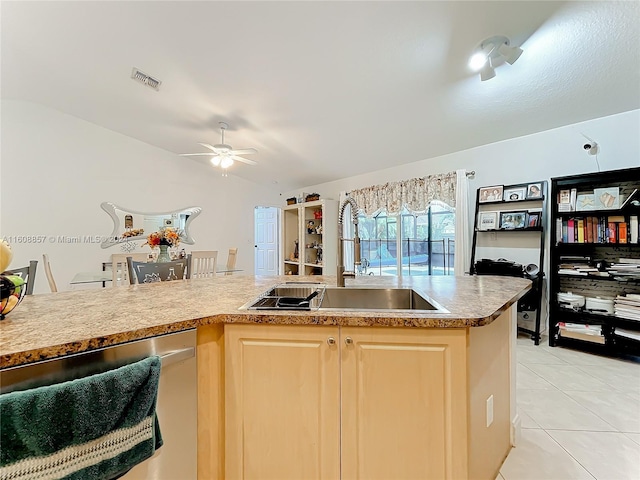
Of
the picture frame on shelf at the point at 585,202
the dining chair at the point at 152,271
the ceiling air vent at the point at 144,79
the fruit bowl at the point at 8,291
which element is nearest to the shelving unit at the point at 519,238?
the picture frame on shelf at the point at 585,202

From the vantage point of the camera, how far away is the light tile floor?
144 cm

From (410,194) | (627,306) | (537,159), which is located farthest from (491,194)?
(627,306)

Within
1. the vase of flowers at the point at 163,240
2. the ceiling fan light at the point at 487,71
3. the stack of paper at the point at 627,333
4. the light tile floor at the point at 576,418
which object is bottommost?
the light tile floor at the point at 576,418

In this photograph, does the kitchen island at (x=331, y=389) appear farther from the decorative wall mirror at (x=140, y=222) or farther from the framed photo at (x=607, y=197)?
the decorative wall mirror at (x=140, y=222)

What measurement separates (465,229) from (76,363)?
3826mm

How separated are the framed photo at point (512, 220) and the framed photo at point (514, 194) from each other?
17 centimetres

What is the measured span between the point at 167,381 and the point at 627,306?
371 cm

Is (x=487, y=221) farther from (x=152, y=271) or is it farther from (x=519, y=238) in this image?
(x=152, y=271)

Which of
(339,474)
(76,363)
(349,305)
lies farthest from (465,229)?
(76,363)

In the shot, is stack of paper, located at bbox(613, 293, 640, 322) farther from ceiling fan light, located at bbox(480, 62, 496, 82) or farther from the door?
the door

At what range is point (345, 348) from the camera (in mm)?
1062

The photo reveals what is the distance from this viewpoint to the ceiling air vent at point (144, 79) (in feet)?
9.32

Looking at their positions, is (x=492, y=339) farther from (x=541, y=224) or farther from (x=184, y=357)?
(x=541, y=224)

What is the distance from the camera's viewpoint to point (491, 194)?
133 inches
